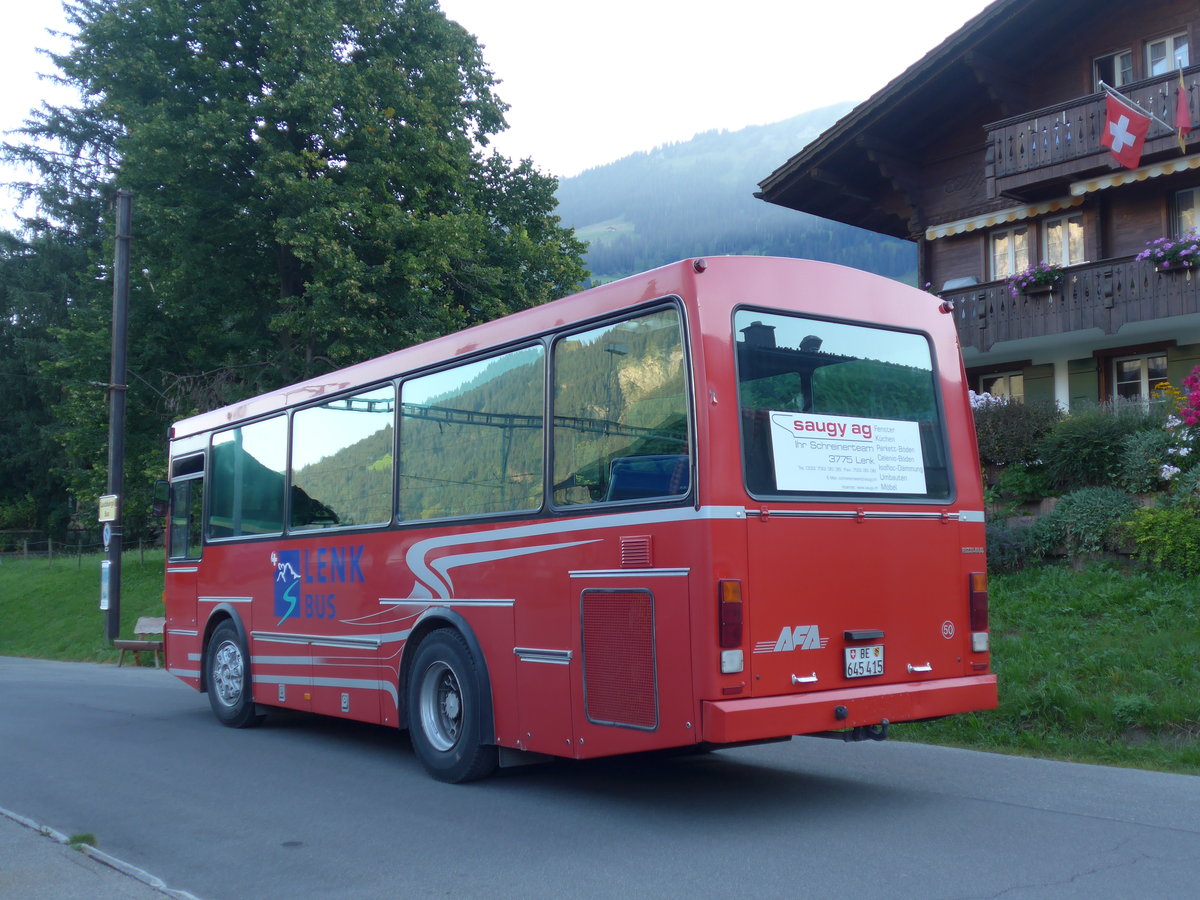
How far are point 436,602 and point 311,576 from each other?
86.7 inches

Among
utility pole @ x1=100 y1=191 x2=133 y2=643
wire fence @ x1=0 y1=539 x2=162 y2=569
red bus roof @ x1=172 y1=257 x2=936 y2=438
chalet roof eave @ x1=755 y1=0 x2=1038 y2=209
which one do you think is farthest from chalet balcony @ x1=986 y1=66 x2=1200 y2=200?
wire fence @ x1=0 y1=539 x2=162 y2=569

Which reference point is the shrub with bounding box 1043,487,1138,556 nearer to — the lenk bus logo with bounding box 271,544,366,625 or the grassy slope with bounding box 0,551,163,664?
the lenk bus logo with bounding box 271,544,366,625

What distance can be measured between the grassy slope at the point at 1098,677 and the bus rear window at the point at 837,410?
8.67ft

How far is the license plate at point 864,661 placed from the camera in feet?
21.8

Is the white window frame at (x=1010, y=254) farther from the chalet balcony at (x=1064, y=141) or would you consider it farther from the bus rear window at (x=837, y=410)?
the bus rear window at (x=837, y=410)

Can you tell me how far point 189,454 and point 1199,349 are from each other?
17.9 meters

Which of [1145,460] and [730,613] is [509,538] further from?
[1145,460]

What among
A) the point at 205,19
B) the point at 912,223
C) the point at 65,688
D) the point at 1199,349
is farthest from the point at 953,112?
the point at 65,688

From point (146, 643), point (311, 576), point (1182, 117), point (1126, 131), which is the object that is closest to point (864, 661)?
point (311, 576)

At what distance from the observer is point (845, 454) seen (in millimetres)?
6918

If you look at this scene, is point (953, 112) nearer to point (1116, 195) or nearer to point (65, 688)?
point (1116, 195)

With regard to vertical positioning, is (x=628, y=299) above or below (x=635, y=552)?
above

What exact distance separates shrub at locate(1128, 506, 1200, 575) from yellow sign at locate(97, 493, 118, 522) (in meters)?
16.1

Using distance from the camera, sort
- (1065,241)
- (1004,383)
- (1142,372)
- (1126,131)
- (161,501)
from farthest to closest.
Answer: (1004,383) → (1065,241) → (1142,372) → (1126,131) → (161,501)
